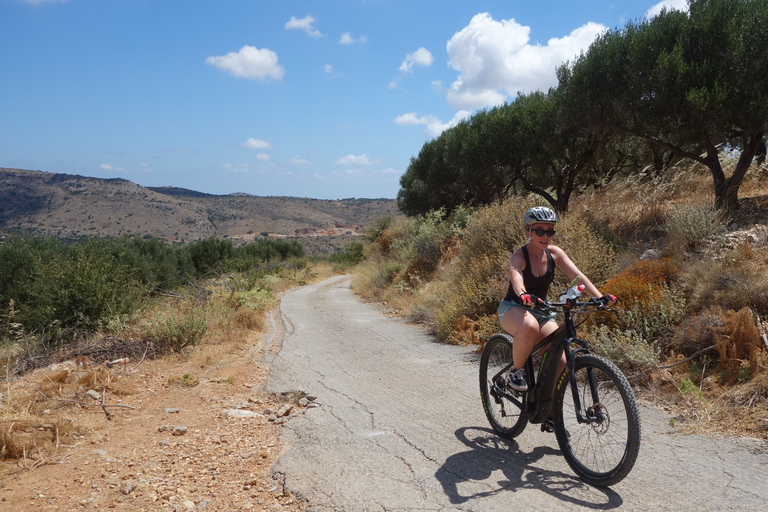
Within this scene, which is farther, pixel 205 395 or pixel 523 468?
pixel 205 395

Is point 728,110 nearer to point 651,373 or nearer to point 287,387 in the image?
point 651,373

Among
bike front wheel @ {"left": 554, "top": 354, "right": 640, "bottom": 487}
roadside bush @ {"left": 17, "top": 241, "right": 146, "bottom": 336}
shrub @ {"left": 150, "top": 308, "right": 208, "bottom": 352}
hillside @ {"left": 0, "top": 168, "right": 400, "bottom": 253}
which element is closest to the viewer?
bike front wheel @ {"left": 554, "top": 354, "right": 640, "bottom": 487}

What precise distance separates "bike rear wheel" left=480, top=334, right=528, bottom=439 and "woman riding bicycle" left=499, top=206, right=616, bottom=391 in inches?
7.0

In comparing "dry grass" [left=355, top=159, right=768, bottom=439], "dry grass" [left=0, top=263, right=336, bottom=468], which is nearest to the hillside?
"dry grass" [left=355, top=159, right=768, bottom=439]

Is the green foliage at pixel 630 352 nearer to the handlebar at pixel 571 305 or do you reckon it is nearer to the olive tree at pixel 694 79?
the handlebar at pixel 571 305

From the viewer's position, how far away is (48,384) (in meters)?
5.75

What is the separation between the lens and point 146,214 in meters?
79.3

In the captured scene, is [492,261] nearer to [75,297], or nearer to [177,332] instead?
[177,332]

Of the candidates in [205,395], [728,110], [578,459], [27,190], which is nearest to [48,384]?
[205,395]

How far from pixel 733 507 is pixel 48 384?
22.5 feet

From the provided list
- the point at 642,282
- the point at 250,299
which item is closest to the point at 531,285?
the point at 642,282

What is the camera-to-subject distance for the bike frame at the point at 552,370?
135 inches

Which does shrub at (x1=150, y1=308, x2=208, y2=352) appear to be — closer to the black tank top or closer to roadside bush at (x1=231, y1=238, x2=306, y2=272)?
the black tank top

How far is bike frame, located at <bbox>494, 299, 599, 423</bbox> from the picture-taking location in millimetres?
3430
